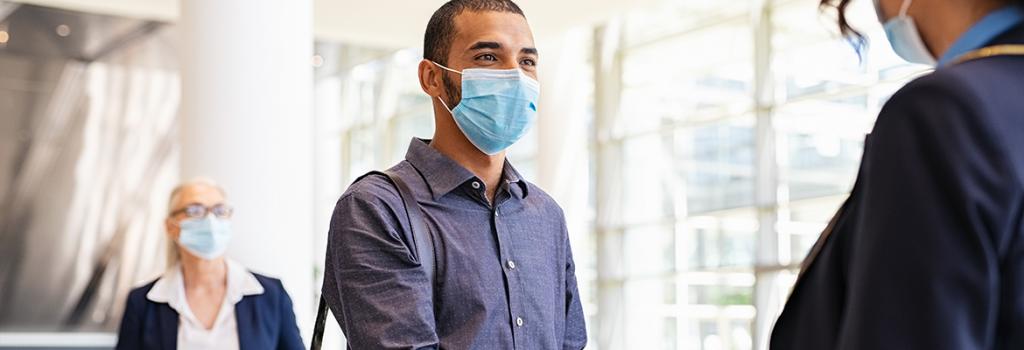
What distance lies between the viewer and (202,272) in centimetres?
709

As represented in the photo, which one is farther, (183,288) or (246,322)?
(183,288)

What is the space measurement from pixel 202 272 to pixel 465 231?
375 centimetres

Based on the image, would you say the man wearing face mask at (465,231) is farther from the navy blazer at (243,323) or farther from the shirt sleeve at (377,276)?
the navy blazer at (243,323)

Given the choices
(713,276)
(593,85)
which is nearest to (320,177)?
(593,85)

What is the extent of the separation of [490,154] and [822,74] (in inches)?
461

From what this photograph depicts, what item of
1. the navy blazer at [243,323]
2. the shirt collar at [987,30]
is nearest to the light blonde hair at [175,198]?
the navy blazer at [243,323]

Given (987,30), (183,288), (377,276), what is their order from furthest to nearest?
1. (183,288)
2. (377,276)
3. (987,30)

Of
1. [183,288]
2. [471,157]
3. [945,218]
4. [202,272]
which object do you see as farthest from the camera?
[202,272]

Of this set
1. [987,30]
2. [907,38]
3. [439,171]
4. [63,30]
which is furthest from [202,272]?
[63,30]

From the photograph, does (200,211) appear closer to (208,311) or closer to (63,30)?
(208,311)

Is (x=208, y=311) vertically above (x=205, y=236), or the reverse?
(x=205, y=236)

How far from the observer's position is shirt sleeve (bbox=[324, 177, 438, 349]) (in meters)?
3.33

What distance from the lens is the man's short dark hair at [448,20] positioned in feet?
12.3

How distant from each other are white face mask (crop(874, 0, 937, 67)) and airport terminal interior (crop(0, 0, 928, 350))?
22.1 feet
